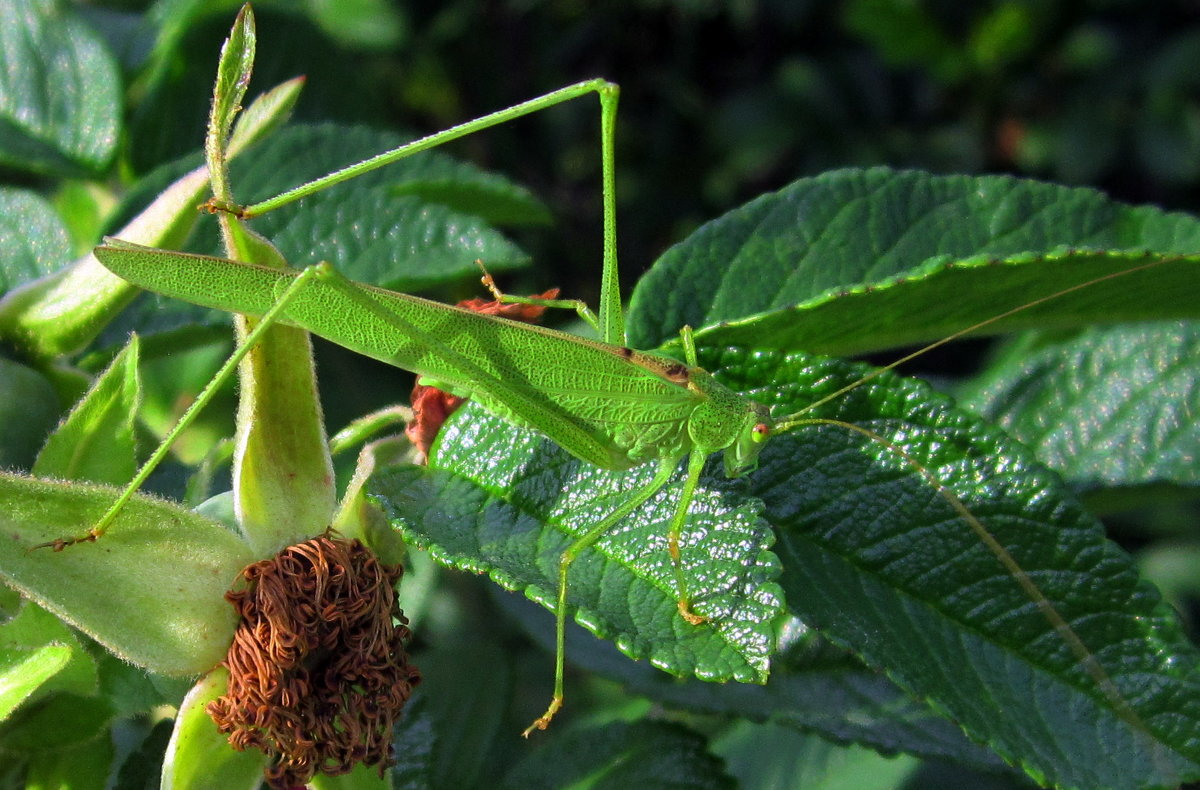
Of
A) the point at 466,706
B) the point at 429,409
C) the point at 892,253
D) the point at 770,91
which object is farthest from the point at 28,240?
the point at 770,91

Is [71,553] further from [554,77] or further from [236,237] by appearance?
[554,77]

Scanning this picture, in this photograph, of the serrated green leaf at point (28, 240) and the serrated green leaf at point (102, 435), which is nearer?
the serrated green leaf at point (102, 435)

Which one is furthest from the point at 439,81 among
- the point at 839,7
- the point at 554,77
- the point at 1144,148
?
the point at 1144,148

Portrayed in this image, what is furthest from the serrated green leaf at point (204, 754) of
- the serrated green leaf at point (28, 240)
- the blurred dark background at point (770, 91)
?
the blurred dark background at point (770, 91)

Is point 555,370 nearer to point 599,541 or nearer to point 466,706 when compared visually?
point 599,541

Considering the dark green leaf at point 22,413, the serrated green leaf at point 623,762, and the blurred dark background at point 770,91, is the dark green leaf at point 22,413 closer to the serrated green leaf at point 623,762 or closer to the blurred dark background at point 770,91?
the serrated green leaf at point 623,762

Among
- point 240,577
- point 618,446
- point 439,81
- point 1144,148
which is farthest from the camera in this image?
point 439,81
